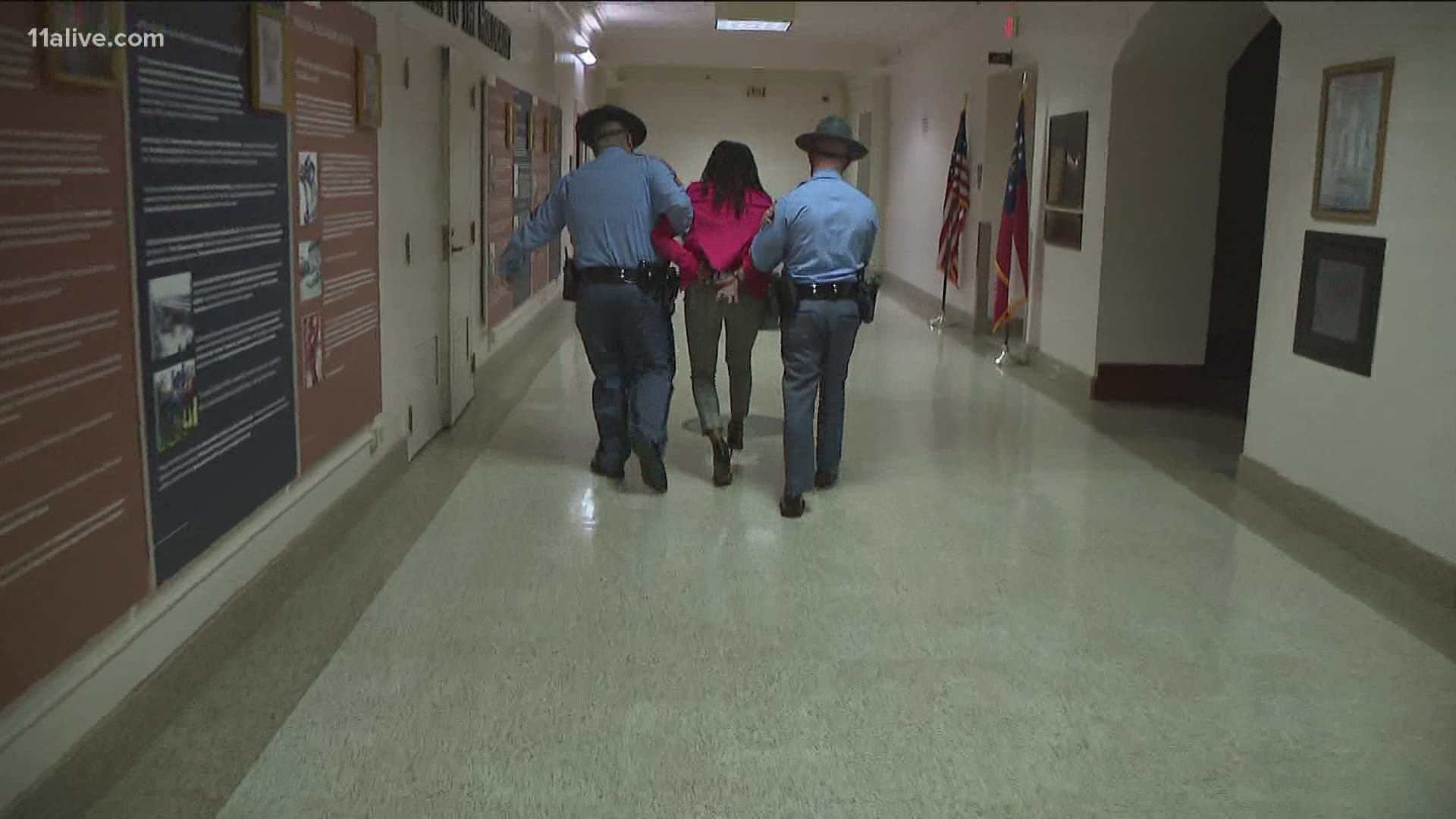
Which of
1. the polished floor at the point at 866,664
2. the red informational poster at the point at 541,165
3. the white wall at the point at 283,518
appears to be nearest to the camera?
the white wall at the point at 283,518

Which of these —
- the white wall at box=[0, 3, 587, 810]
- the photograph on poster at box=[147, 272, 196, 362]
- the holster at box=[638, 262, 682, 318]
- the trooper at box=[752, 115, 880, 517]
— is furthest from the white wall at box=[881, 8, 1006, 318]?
the photograph on poster at box=[147, 272, 196, 362]

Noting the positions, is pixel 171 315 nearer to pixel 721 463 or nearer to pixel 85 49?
pixel 85 49

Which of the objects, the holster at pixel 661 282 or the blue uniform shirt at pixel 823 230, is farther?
the holster at pixel 661 282

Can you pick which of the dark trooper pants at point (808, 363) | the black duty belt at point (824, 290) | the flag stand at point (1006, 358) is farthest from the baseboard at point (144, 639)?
the flag stand at point (1006, 358)

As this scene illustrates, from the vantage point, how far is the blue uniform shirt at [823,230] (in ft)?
14.9

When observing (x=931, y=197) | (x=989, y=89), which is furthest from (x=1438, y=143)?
(x=931, y=197)

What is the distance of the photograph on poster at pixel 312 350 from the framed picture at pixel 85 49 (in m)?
1.45

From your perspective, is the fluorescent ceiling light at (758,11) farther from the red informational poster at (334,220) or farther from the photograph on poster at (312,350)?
the photograph on poster at (312,350)

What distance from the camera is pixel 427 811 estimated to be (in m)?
2.45

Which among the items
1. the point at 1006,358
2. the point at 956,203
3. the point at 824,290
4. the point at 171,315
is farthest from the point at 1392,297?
the point at 956,203

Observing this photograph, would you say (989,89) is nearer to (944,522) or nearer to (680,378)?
(680,378)

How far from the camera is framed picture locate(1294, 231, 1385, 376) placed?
4254 mm

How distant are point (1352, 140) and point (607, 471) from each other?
3.07m

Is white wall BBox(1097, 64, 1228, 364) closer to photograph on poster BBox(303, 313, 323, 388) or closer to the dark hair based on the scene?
the dark hair
